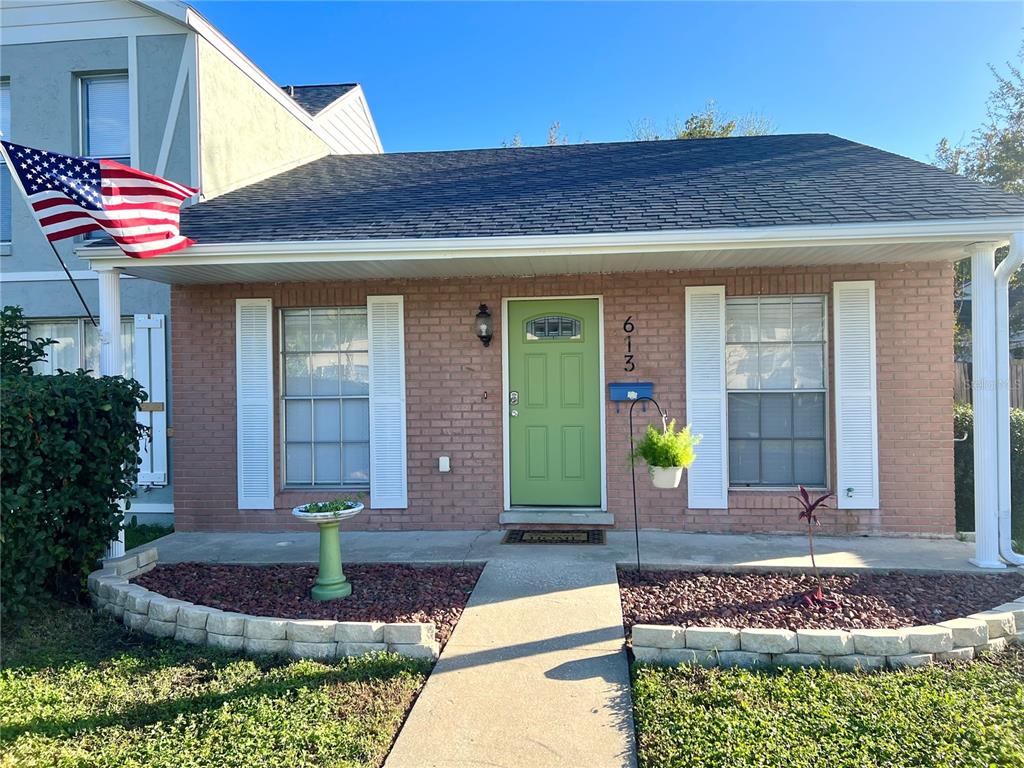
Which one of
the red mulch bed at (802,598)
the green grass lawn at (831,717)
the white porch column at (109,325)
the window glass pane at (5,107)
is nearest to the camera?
the green grass lawn at (831,717)

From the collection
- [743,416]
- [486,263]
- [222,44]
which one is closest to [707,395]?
[743,416]

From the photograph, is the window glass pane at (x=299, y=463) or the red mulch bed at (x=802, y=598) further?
the window glass pane at (x=299, y=463)

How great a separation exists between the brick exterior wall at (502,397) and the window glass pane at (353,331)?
194mm

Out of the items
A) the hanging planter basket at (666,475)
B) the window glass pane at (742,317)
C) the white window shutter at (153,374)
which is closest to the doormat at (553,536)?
the hanging planter basket at (666,475)

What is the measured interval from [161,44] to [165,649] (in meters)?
6.70

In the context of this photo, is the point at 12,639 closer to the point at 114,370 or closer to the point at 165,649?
the point at 165,649

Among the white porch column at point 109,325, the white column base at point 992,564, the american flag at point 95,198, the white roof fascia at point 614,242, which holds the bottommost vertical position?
the white column base at point 992,564

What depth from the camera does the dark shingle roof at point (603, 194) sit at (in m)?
5.35

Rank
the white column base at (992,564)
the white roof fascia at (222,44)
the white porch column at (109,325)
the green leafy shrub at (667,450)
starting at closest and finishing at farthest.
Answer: the green leafy shrub at (667,450), the white column base at (992,564), the white porch column at (109,325), the white roof fascia at (222,44)

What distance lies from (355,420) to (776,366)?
4340 mm

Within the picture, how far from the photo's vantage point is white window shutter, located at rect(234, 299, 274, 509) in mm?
6465

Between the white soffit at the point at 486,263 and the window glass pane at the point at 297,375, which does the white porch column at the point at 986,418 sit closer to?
the white soffit at the point at 486,263

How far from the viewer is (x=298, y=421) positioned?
263 inches

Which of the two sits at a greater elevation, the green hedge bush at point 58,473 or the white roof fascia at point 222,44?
the white roof fascia at point 222,44
